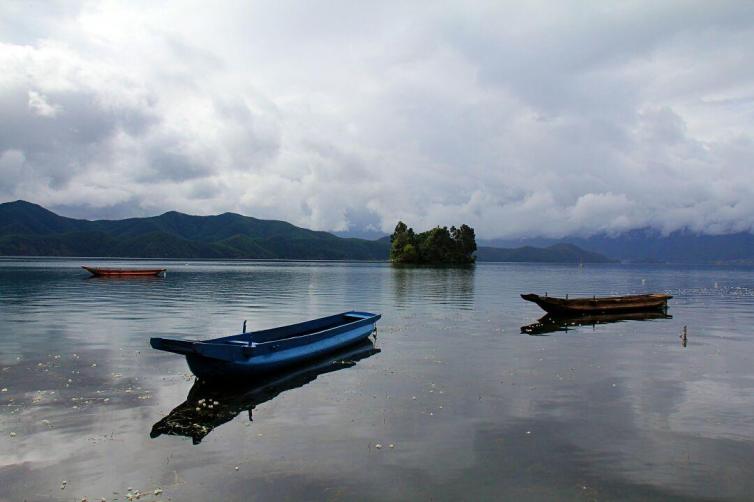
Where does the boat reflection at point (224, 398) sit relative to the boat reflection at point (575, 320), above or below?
below

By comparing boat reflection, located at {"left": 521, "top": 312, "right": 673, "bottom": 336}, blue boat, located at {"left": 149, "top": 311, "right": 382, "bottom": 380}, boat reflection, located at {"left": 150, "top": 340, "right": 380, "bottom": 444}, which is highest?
blue boat, located at {"left": 149, "top": 311, "right": 382, "bottom": 380}

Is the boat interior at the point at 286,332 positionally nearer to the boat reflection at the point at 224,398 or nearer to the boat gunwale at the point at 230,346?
the boat gunwale at the point at 230,346

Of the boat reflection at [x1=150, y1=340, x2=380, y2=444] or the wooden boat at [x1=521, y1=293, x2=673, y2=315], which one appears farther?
the wooden boat at [x1=521, y1=293, x2=673, y2=315]

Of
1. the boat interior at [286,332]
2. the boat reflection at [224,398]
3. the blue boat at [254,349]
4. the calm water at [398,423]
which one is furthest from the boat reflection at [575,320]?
the boat reflection at [224,398]

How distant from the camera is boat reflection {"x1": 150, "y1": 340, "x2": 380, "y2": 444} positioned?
20.7 metres

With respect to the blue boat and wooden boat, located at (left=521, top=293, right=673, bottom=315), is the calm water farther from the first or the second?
wooden boat, located at (left=521, top=293, right=673, bottom=315)

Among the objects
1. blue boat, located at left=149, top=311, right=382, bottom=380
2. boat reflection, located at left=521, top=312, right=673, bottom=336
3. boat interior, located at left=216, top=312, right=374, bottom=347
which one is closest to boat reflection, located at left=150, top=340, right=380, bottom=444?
blue boat, located at left=149, top=311, right=382, bottom=380

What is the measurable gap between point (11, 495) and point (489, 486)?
13.6 metres

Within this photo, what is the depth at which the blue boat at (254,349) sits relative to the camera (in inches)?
991

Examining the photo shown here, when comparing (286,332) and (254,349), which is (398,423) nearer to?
(254,349)

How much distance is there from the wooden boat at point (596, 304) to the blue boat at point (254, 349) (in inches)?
1198

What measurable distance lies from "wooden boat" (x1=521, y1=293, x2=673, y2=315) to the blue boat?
3044 cm

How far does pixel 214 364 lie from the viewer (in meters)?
25.9

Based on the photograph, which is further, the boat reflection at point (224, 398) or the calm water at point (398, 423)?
the boat reflection at point (224, 398)
